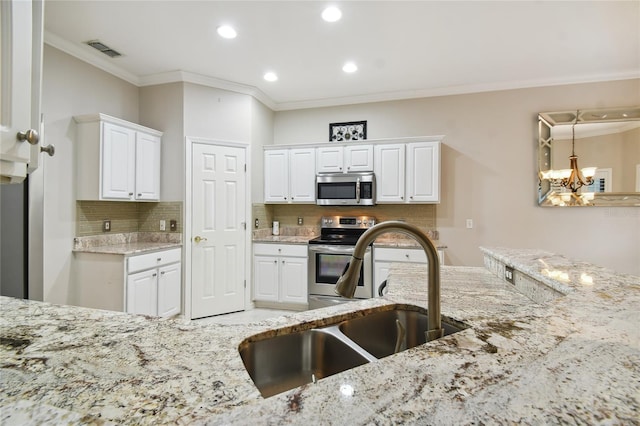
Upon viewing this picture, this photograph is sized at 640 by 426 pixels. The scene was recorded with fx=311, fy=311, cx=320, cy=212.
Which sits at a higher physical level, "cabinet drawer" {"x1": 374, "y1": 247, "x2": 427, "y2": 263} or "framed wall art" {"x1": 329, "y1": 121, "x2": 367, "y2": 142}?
"framed wall art" {"x1": 329, "y1": 121, "x2": 367, "y2": 142}

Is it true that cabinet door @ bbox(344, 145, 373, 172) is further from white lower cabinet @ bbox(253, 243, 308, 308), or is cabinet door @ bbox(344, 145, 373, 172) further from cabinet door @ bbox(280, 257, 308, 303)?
cabinet door @ bbox(280, 257, 308, 303)

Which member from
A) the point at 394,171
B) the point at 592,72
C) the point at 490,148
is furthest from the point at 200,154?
the point at 592,72

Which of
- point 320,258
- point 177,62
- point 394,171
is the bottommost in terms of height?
point 320,258

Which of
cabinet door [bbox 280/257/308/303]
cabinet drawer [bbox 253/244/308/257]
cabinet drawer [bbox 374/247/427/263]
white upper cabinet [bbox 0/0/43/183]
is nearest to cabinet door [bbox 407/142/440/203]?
cabinet drawer [bbox 374/247/427/263]

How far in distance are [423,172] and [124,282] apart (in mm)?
3515

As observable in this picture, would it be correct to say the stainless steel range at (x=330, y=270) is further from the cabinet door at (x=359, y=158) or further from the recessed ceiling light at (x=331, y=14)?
the recessed ceiling light at (x=331, y=14)

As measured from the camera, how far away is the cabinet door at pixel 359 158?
4.14m

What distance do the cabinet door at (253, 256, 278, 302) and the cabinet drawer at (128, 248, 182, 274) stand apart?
1.00m

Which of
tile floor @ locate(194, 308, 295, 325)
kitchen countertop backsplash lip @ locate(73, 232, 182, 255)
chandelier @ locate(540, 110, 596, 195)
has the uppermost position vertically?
chandelier @ locate(540, 110, 596, 195)

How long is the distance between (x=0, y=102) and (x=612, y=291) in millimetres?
2005

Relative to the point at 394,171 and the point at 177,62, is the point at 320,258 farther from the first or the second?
the point at 177,62

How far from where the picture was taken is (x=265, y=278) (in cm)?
419

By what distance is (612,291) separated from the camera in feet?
3.86

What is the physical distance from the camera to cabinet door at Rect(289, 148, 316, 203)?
4.35 m
